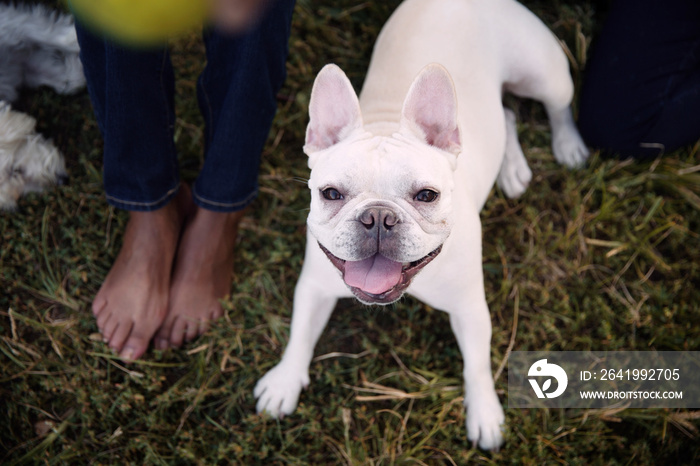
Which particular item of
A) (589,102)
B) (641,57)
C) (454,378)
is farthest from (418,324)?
(641,57)

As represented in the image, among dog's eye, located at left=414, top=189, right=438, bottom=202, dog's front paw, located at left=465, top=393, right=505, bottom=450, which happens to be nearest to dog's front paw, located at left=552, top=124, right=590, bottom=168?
dog's front paw, located at left=465, top=393, right=505, bottom=450

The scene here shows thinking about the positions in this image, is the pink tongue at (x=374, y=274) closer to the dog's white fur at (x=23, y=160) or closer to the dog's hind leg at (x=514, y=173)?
the dog's hind leg at (x=514, y=173)

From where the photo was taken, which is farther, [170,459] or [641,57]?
[641,57]

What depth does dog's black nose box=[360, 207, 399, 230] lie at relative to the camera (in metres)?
1.99

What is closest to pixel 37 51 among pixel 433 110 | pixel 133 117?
pixel 133 117

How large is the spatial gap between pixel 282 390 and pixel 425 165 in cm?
152

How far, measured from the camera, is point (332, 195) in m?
2.15

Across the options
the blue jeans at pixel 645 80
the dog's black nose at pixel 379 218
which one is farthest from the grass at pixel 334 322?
the dog's black nose at pixel 379 218

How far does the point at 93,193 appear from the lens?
342 cm

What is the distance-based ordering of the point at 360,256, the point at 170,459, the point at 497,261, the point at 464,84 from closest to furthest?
the point at 360,256 → the point at 464,84 → the point at 170,459 → the point at 497,261

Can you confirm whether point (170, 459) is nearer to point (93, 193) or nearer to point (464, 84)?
point (93, 193)

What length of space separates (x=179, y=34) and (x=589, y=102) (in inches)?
105

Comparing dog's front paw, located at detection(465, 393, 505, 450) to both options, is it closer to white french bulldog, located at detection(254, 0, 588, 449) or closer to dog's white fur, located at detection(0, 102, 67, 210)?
white french bulldog, located at detection(254, 0, 588, 449)

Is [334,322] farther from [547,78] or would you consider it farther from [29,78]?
[29,78]
